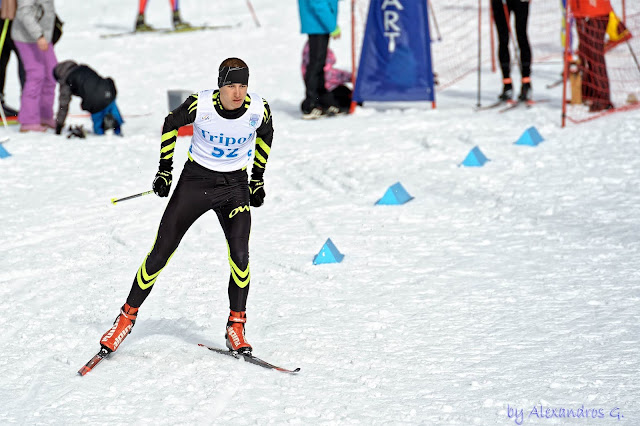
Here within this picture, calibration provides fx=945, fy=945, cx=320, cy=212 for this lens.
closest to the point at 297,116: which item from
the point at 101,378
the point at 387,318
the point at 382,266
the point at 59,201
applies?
the point at 59,201

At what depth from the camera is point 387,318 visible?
532cm

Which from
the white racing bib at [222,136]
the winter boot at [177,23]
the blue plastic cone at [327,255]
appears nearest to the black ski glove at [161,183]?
the white racing bib at [222,136]

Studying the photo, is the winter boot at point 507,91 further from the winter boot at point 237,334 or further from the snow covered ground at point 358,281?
the winter boot at point 237,334

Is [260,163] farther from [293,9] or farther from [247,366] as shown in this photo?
[293,9]

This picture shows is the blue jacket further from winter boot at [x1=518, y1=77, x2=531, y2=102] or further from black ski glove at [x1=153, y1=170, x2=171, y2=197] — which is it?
black ski glove at [x1=153, y1=170, x2=171, y2=197]

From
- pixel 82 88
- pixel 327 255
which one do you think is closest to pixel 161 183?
pixel 327 255

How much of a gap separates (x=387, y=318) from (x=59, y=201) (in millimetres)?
3741

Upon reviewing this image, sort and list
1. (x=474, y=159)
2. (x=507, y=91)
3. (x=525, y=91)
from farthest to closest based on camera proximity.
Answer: (x=507, y=91), (x=525, y=91), (x=474, y=159)

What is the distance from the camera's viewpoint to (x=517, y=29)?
1024cm

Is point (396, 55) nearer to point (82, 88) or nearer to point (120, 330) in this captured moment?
point (82, 88)

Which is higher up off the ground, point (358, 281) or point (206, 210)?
point (206, 210)

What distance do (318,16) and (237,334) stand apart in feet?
20.3

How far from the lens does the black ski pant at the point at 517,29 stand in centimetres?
1011

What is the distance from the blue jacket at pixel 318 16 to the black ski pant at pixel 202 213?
19.2ft
